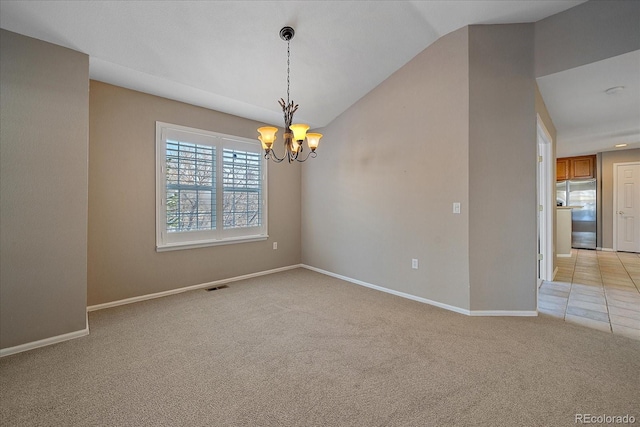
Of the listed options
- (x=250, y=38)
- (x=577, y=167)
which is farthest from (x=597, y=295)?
(x=250, y=38)

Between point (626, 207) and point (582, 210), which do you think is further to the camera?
point (582, 210)

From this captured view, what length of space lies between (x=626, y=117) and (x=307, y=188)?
4.95 m

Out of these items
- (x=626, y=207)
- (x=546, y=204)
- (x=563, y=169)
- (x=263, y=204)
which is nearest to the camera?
(x=546, y=204)

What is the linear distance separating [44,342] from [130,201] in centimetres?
161

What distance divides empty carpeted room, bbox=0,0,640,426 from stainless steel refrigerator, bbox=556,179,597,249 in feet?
8.82

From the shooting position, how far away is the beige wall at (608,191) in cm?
662

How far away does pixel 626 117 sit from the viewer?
13.7 ft

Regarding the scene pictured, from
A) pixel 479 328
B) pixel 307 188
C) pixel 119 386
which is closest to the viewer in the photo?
pixel 119 386

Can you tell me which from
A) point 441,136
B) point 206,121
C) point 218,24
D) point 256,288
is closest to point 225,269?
point 256,288

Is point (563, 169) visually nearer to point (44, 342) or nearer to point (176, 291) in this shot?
point (176, 291)

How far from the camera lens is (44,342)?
2451 mm

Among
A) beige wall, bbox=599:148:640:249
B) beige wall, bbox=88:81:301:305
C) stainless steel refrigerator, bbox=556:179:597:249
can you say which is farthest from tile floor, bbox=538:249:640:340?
beige wall, bbox=88:81:301:305

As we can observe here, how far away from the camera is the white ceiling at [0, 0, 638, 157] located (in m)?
2.42

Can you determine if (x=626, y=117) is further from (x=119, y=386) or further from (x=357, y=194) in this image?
(x=119, y=386)
